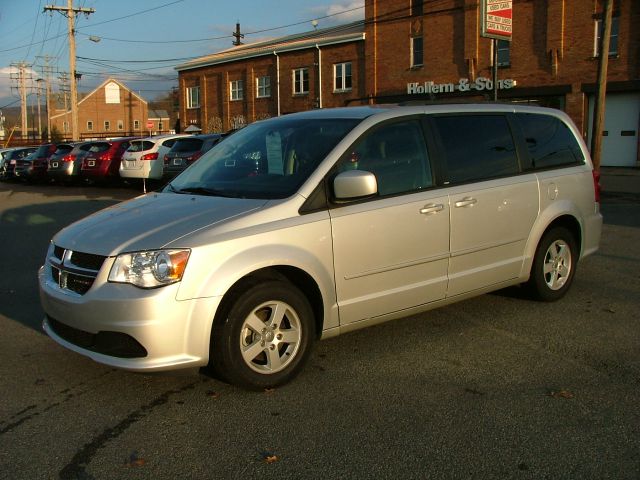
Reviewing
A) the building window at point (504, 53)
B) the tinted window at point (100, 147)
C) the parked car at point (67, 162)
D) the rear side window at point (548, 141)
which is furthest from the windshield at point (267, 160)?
the building window at point (504, 53)

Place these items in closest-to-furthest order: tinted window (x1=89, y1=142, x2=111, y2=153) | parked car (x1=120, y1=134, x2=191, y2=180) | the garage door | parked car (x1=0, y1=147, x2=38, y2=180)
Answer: parked car (x1=120, y1=134, x2=191, y2=180) < tinted window (x1=89, y1=142, x2=111, y2=153) < the garage door < parked car (x1=0, y1=147, x2=38, y2=180)

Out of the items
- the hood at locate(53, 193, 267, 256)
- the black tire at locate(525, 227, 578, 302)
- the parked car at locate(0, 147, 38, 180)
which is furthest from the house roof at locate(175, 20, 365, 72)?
the hood at locate(53, 193, 267, 256)

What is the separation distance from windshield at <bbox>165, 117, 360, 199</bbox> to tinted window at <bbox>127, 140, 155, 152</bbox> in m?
14.5

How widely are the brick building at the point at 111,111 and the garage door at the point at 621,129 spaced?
70.7 meters

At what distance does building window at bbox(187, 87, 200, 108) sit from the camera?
4472 centimetres

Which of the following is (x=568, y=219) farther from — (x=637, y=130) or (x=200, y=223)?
(x=637, y=130)

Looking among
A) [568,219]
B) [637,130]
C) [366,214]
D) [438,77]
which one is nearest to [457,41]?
[438,77]

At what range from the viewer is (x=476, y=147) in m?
5.39

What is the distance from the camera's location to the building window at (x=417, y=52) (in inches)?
1234

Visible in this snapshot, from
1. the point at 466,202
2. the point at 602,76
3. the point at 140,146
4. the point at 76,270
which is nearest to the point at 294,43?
the point at 140,146

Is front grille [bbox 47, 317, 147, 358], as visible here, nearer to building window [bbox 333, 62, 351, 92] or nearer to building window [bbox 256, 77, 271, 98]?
building window [bbox 333, 62, 351, 92]

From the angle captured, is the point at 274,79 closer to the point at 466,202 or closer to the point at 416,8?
the point at 416,8

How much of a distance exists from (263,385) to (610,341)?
2.76 meters

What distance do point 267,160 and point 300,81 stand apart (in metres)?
33.0
